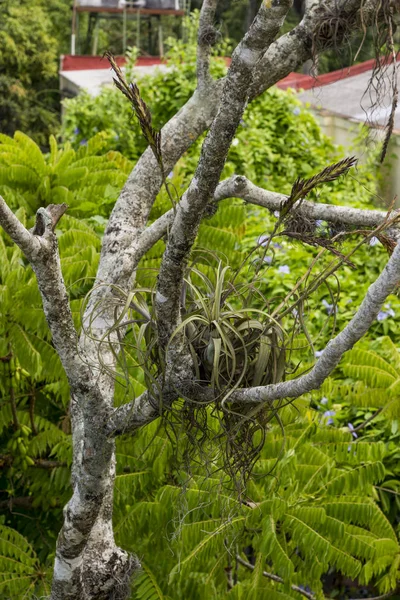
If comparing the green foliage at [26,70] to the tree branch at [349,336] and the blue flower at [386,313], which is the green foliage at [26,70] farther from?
the tree branch at [349,336]

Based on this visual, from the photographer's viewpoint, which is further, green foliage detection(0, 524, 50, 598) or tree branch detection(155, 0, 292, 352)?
green foliage detection(0, 524, 50, 598)

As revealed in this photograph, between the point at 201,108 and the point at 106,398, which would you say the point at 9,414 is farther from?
the point at 201,108

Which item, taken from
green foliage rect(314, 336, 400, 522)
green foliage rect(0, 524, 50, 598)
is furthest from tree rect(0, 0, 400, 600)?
green foliage rect(314, 336, 400, 522)

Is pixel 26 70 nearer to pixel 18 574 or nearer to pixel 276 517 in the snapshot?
pixel 18 574

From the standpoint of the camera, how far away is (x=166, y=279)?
2.36 meters

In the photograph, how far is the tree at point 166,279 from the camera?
213 centimetres

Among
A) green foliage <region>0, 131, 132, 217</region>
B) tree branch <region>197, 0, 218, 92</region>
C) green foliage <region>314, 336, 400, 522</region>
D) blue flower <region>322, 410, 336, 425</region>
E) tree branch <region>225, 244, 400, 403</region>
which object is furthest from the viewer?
green foliage <region>0, 131, 132, 217</region>

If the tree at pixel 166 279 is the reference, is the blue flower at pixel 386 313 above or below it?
below

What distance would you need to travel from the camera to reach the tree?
213 centimetres

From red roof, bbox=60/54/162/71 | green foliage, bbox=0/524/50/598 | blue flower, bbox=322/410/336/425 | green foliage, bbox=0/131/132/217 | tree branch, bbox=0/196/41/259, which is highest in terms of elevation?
red roof, bbox=60/54/162/71

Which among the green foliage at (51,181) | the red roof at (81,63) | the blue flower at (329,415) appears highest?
the red roof at (81,63)

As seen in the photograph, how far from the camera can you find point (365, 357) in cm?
449

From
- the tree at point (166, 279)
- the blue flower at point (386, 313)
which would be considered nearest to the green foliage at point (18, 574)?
the tree at point (166, 279)

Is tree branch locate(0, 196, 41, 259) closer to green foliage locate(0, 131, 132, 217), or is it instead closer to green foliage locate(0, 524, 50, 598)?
green foliage locate(0, 524, 50, 598)
